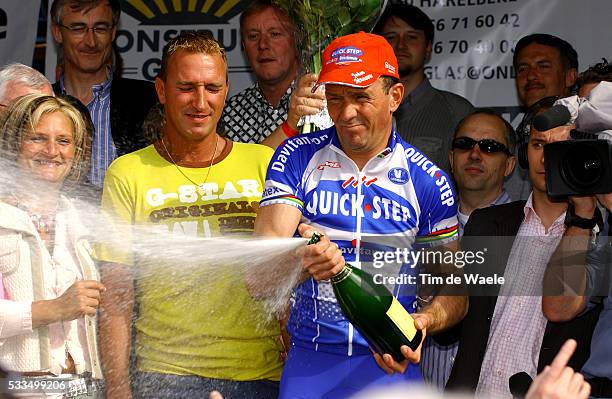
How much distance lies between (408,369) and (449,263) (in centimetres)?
43

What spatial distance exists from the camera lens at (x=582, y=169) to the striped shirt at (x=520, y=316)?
78 centimetres

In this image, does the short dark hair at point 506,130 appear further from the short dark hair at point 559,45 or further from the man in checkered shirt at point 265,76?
the man in checkered shirt at point 265,76

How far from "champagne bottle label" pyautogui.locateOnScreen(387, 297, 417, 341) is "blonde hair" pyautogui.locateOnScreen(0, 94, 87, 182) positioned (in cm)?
155

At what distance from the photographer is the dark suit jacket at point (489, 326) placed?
409cm

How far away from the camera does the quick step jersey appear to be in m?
3.92

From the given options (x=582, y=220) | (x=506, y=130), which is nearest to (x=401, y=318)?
(x=582, y=220)

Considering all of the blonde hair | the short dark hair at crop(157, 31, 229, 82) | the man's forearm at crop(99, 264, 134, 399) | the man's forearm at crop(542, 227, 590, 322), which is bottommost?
the man's forearm at crop(99, 264, 134, 399)

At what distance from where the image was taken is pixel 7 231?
4.05 m

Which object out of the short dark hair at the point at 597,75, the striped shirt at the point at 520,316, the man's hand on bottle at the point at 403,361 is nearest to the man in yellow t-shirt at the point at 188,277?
the man's hand on bottle at the point at 403,361

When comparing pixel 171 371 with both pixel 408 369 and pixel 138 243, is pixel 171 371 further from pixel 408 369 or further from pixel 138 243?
pixel 408 369

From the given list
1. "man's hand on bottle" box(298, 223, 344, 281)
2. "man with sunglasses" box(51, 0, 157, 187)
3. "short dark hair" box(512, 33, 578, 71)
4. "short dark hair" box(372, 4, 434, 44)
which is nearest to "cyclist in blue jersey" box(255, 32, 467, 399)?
"man's hand on bottle" box(298, 223, 344, 281)

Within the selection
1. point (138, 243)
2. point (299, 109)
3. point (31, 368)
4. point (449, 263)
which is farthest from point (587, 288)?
point (31, 368)

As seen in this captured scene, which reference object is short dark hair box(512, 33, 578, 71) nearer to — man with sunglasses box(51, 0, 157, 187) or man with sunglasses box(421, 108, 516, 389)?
man with sunglasses box(421, 108, 516, 389)

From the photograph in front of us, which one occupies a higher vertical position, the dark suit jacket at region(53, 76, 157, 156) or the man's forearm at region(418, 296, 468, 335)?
the dark suit jacket at region(53, 76, 157, 156)
